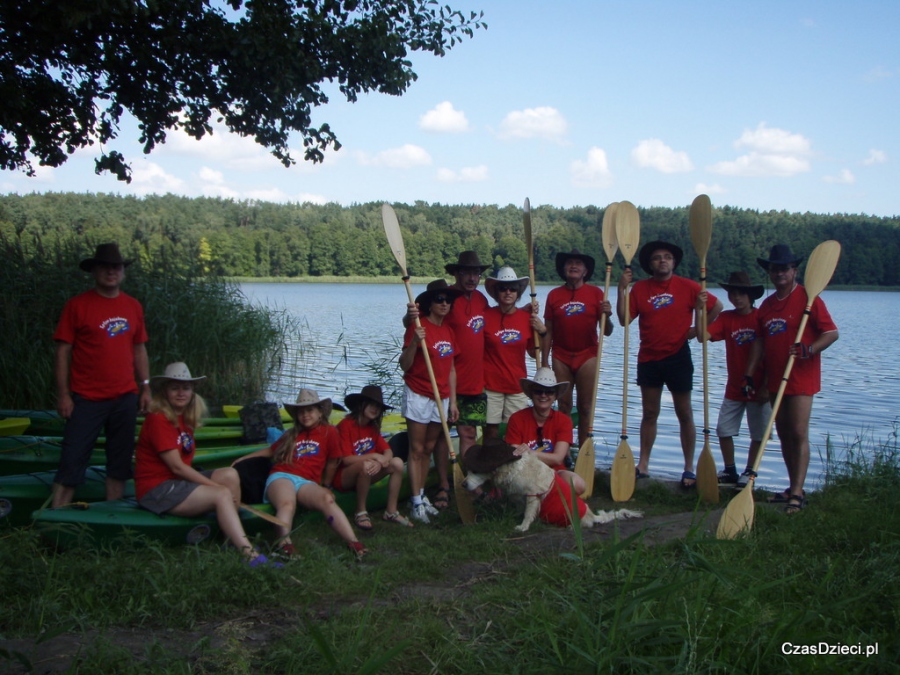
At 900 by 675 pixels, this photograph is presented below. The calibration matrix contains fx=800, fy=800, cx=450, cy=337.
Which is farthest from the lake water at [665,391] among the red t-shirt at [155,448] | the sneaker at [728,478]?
the red t-shirt at [155,448]

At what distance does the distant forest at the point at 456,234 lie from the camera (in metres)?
29.3

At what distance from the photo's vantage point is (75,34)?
6.83m

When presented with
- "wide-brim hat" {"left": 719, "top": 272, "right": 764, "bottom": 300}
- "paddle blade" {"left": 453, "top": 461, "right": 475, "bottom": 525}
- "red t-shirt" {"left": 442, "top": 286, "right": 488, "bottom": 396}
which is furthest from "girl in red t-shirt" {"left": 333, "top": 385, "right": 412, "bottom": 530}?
"wide-brim hat" {"left": 719, "top": 272, "right": 764, "bottom": 300}

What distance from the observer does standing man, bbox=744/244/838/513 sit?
5.40 metres

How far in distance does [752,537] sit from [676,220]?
36940 mm

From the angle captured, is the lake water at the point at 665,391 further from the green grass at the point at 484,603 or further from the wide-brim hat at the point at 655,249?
the green grass at the point at 484,603

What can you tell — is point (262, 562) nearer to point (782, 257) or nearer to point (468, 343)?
point (468, 343)

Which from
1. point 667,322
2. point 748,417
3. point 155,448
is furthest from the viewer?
point 748,417

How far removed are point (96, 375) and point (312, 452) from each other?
1.39 meters

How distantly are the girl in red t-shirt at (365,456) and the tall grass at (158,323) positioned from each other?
4.08m

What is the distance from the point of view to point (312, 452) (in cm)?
495

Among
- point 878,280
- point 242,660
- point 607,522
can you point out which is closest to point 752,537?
point 607,522

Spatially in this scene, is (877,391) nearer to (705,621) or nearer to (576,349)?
(576,349)

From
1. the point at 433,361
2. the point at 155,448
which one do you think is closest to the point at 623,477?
the point at 433,361
